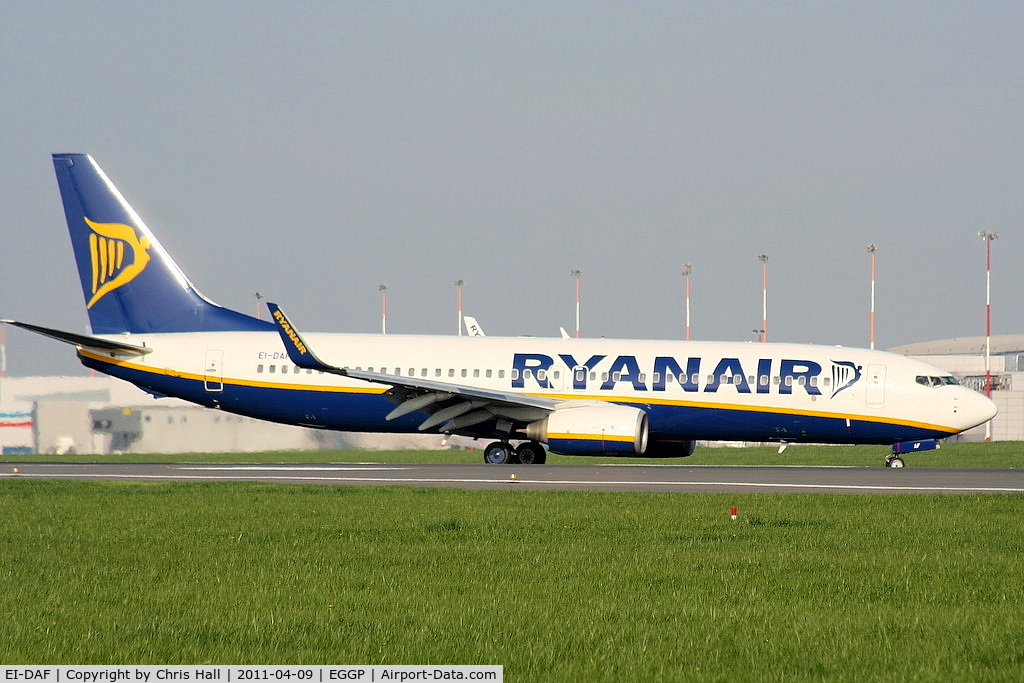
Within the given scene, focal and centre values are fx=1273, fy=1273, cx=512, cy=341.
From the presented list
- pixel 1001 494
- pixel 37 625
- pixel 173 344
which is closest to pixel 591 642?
pixel 37 625

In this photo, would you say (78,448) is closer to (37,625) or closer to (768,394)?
(768,394)

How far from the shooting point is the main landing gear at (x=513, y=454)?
117 feet

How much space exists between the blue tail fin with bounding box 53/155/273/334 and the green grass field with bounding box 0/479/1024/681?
57.7 ft

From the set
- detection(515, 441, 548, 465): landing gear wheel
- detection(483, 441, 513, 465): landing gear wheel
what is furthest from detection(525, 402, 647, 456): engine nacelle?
detection(515, 441, 548, 465): landing gear wheel

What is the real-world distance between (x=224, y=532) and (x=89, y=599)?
17.3 ft

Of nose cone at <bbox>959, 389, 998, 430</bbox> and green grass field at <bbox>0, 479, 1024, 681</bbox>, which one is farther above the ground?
nose cone at <bbox>959, 389, 998, 430</bbox>

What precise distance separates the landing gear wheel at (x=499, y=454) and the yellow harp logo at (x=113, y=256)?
11962 millimetres

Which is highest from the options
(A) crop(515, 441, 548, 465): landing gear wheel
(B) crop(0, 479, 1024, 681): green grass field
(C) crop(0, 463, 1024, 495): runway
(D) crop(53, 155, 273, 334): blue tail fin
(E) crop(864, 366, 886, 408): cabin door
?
(D) crop(53, 155, 273, 334): blue tail fin

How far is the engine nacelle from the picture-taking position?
32.4 m

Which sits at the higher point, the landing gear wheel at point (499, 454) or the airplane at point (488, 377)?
the airplane at point (488, 377)

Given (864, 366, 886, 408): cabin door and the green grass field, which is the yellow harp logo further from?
(864, 366, 886, 408): cabin door

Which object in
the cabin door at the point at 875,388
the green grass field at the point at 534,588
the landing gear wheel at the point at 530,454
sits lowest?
the green grass field at the point at 534,588

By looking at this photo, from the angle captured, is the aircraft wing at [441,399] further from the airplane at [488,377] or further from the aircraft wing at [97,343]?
the aircraft wing at [97,343]

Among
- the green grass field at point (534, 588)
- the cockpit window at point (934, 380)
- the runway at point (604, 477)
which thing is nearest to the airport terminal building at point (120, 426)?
the runway at point (604, 477)
